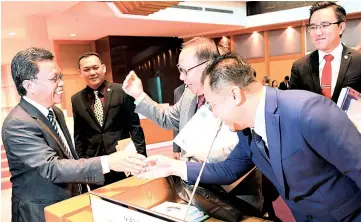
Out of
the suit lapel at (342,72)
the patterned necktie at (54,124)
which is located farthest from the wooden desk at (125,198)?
the suit lapel at (342,72)

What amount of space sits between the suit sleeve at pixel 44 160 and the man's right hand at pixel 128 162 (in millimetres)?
83

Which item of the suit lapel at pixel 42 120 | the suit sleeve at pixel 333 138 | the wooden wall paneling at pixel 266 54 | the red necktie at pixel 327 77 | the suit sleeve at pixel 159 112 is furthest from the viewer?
the wooden wall paneling at pixel 266 54

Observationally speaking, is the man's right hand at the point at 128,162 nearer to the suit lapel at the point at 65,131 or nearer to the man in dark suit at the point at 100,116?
the suit lapel at the point at 65,131

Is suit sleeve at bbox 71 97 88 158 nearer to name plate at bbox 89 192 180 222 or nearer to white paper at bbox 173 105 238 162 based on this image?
white paper at bbox 173 105 238 162

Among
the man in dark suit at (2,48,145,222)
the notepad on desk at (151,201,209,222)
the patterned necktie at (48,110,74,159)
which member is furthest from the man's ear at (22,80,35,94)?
the notepad on desk at (151,201,209,222)

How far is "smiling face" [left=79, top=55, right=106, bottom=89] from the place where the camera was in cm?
268

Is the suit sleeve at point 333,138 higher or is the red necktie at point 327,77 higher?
the red necktie at point 327,77

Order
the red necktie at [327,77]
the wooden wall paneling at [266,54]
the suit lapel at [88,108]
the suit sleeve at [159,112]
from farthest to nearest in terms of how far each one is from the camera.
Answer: the wooden wall paneling at [266,54], the suit lapel at [88,108], the suit sleeve at [159,112], the red necktie at [327,77]

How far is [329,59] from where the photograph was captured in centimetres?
177

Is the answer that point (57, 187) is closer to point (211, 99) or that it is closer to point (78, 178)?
point (78, 178)

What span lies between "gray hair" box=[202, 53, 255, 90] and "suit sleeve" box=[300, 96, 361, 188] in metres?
0.18

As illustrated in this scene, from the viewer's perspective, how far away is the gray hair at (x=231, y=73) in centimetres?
93

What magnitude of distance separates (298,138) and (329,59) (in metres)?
1.10

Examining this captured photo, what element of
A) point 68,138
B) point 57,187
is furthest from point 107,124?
point 57,187
